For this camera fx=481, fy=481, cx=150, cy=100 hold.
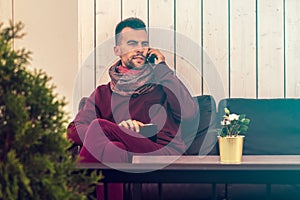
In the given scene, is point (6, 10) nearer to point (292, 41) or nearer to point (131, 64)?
point (131, 64)

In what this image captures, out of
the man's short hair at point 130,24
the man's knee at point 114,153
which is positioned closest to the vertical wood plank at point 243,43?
the man's short hair at point 130,24

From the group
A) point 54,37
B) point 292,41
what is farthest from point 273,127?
point 54,37

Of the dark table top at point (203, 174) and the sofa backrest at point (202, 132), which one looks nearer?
the dark table top at point (203, 174)

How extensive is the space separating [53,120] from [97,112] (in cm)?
211

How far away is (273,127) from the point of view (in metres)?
2.84

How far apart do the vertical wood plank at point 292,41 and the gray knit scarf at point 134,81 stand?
98 cm

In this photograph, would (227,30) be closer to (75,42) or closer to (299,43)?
(299,43)

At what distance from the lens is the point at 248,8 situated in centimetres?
324

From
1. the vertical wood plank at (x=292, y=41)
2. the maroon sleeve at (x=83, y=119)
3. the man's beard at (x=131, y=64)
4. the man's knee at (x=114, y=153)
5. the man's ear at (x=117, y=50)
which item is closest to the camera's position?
the man's knee at (x=114, y=153)

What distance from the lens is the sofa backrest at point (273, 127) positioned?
2.81 meters

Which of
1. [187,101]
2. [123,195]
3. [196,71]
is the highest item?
[196,71]

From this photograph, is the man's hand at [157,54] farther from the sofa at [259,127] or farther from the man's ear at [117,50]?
the sofa at [259,127]

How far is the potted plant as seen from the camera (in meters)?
1.92

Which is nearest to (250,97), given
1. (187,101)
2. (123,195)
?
(187,101)
